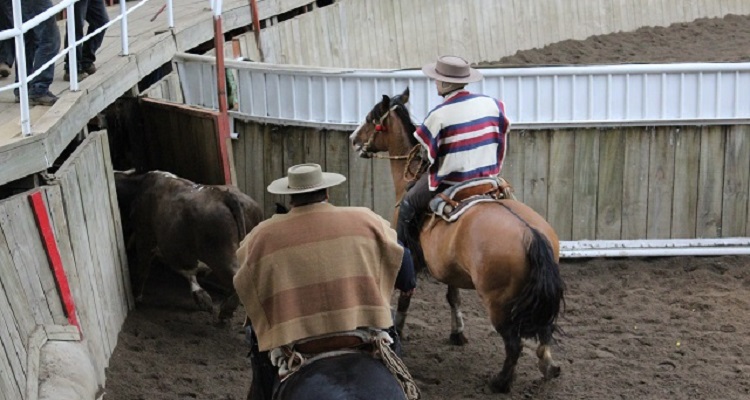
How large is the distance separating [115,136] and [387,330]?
208 inches

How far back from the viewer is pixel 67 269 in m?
6.84

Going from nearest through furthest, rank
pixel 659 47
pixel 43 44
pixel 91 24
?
pixel 43 44
pixel 91 24
pixel 659 47

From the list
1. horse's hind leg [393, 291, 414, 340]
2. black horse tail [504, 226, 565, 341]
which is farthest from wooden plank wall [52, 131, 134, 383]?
black horse tail [504, 226, 565, 341]

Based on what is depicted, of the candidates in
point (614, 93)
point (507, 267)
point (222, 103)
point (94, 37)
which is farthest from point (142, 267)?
point (614, 93)

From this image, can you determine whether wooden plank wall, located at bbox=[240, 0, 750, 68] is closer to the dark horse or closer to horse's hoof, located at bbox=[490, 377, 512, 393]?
horse's hoof, located at bbox=[490, 377, 512, 393]

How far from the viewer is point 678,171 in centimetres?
1000

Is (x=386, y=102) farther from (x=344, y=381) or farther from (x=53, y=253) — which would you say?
(x=344, y=381)

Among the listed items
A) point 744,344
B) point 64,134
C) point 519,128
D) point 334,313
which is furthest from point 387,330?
point 519,128

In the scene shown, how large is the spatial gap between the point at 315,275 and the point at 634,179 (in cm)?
569

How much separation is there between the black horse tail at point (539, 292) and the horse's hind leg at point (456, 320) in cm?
135

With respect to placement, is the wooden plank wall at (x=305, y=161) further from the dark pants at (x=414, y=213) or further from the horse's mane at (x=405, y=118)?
the dark pants at (x=414, y=213)

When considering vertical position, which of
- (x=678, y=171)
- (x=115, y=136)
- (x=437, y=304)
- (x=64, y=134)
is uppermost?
(x=64, y=134)

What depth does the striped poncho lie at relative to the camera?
4977mm

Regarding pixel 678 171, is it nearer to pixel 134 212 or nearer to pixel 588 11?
pixel 134 212
